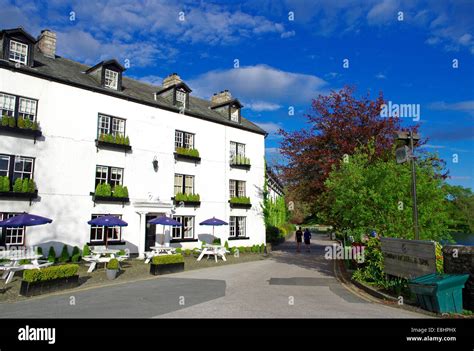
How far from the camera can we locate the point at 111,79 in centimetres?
2112

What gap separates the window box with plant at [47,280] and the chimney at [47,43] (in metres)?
14.8

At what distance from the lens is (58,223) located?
57.9ft

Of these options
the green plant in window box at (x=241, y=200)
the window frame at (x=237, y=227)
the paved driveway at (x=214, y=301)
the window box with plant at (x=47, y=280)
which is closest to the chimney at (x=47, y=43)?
the window box with plant at (x=47, y=280)

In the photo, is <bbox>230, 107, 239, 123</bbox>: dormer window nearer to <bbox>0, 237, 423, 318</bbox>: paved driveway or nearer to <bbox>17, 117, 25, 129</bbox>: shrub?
<bbox>17, 117, 25, 129</bbox>: shrub

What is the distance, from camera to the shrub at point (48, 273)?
1109 centimetres

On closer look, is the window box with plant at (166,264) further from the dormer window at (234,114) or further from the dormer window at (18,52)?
the dormer window at (234,114)

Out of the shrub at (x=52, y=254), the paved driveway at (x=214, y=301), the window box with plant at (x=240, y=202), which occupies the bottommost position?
the paved driveway at (x=214, y=301)

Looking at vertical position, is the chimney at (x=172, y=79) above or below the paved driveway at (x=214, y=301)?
above

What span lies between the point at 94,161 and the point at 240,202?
37.4 feet

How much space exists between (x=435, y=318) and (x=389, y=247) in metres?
3.61

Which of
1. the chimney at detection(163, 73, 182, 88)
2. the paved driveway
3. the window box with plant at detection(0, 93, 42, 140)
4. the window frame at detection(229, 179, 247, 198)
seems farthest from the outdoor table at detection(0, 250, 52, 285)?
the chimney at detection(163, 73, 182, 88)

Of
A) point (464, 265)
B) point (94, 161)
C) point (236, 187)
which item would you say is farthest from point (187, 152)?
point (464, 265)
